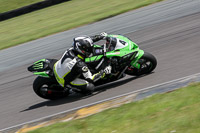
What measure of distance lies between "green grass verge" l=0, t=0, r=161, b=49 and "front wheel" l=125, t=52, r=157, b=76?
9.19 metres

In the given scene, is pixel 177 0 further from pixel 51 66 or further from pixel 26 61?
pixel 51 66

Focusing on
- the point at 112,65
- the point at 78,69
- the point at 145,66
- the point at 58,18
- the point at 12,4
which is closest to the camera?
the point at 78,69

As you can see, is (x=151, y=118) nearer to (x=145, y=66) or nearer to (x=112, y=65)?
(x=112, y=65)

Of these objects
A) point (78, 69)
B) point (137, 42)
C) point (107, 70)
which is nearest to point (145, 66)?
point (107, 70)

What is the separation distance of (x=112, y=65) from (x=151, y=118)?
9.27 feet

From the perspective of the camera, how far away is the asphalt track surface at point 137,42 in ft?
27.3

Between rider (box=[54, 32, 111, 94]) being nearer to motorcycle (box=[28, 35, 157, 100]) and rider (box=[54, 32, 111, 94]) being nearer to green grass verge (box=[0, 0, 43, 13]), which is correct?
motorcycle (box=[28, 35, 157, 100])

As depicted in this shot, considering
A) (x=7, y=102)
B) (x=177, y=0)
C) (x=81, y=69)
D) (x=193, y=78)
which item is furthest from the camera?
(x=177, y=0)

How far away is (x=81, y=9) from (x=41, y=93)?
Answer: 13.5 meters

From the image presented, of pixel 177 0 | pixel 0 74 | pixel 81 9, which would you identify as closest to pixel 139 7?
pixel 177 0

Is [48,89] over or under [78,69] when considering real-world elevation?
under

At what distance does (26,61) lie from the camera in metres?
13.6

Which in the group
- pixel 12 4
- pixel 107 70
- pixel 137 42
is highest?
pixel 12 4

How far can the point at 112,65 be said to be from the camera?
8352mm
